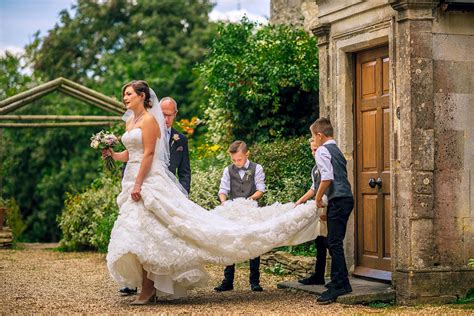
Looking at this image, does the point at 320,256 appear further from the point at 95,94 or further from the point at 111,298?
the point at 95,94

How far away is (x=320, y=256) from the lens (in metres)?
9.49

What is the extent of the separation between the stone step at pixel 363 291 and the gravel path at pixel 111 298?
123 mm

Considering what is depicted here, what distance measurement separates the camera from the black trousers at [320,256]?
940 centimetres

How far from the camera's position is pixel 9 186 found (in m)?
24.8

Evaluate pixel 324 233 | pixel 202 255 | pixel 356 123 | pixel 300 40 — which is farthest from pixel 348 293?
pixel 300 40

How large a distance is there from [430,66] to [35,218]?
61.6 ft

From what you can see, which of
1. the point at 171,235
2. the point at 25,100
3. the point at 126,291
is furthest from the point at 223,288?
the point at 25,100

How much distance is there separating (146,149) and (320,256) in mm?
2428

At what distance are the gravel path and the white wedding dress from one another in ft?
1.18

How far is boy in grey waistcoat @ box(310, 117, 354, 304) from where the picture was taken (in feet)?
28.1

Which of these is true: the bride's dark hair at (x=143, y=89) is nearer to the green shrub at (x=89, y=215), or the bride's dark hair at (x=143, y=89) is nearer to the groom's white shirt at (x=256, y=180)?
the groom's white shirt at (x=256, y=180)

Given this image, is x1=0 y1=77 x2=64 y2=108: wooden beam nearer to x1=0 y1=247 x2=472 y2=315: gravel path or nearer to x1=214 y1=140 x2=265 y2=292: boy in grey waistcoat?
x1=0 y1=247 x2=472 y2=315: gravel path

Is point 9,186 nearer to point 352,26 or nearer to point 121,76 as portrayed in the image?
point 121,76

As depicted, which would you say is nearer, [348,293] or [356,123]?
[348,293]
